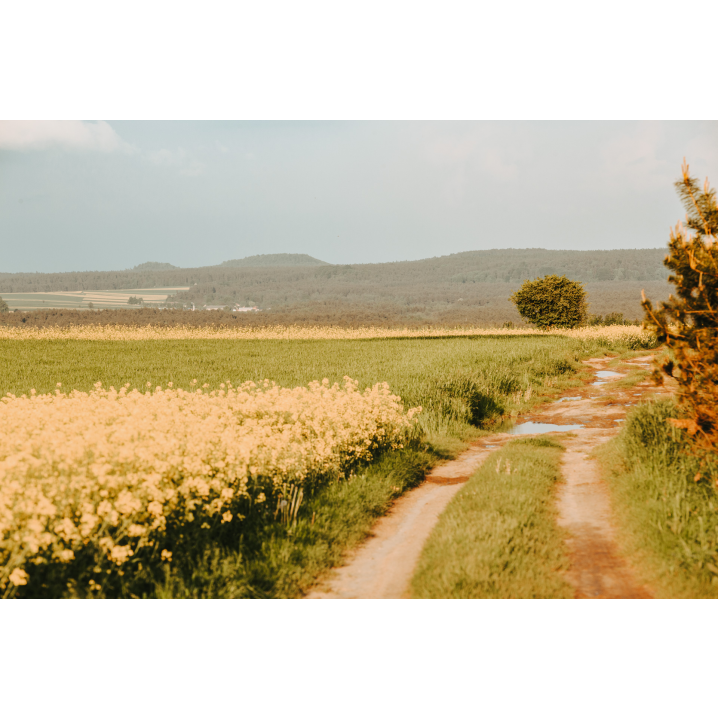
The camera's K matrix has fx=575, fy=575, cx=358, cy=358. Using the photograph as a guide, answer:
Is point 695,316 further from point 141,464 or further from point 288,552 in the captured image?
point 141,464

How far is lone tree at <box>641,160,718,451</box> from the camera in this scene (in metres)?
6.04

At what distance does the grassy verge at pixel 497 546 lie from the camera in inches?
185

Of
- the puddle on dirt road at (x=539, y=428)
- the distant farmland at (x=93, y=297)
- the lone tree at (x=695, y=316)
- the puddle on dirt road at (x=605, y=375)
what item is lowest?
the puddle on dirt road at (x=539, y=428)

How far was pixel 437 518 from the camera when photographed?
266 inches

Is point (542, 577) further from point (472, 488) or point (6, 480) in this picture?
point (6, 480)

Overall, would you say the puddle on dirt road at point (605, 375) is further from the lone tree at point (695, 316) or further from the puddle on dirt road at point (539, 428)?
the lone tree at point (695, 316)

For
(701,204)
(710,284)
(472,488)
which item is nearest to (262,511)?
(472,488)

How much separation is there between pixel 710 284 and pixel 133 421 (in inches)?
252

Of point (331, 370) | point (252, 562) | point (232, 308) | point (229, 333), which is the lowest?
point (252, 562)

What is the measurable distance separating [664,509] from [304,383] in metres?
11.5

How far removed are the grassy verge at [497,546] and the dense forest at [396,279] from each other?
11335 cm

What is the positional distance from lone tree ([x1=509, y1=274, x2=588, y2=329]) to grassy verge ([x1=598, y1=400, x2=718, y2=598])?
135 ft

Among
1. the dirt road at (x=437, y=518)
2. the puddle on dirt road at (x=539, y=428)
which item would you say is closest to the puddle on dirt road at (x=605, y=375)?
the puddle on dirt road at (x=539, y=428)

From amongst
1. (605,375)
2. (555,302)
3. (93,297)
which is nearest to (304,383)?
(605,375)
